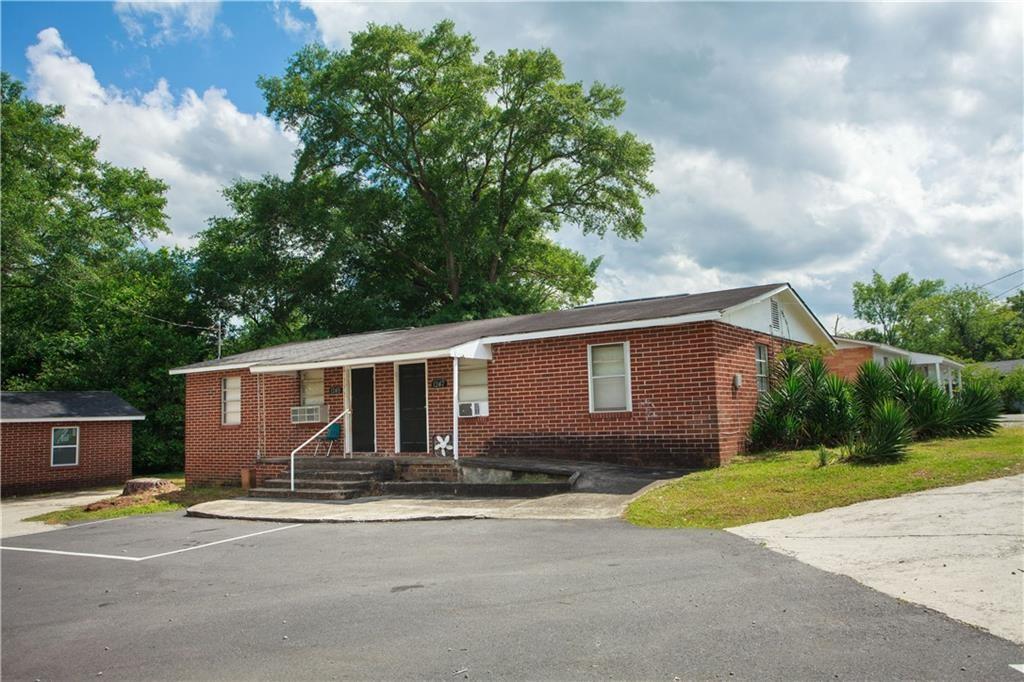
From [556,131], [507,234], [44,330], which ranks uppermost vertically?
[556,131]

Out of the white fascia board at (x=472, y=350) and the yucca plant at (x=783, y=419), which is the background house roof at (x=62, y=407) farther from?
the yucca plant at (x=783, y=419)

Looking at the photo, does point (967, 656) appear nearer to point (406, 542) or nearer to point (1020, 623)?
point (1020, 623)

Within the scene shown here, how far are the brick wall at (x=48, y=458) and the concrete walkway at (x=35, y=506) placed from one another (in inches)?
32.7

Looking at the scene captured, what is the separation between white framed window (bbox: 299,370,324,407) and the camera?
18094mm

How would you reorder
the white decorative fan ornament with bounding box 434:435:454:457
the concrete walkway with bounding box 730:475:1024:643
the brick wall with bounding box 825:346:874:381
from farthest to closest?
the brick wall with bounding box 825:346:874:381, the white decorative fan ornament with bounding box 434:435:454:457, the concrete walkway with bounding box 730:475:1024:643

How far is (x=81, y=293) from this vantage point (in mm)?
31234

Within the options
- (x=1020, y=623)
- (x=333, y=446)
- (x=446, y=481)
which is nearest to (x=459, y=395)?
(x=446, y=481)

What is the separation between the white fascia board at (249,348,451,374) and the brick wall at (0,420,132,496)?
1194cm

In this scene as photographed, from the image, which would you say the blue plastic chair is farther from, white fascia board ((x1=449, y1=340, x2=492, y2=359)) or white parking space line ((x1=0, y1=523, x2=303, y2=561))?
white parking space line ((x1=0, y1=523, x2=303, y2=561))

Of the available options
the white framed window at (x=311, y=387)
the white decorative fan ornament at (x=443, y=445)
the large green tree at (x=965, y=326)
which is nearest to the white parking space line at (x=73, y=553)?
the white decorative fan ornament at (x=443, y=445)

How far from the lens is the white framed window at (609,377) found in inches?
546

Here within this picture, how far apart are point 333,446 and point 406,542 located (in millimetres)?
8869

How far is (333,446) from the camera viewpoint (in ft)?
57.5

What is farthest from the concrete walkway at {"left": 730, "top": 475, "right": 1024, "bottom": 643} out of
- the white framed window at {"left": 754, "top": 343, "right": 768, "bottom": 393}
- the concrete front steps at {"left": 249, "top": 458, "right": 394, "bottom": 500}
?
the concrete front steps at {"left": 249, "top": 458, "right": 394, "bottom": 500}
